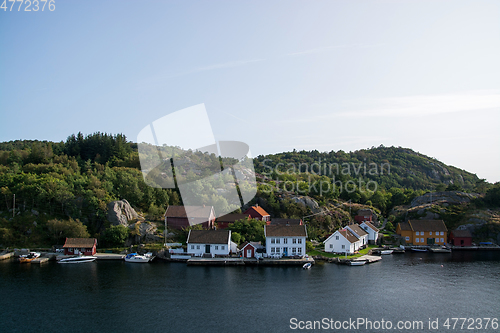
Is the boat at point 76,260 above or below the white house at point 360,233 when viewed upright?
below

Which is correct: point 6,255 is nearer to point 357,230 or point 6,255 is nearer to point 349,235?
point 349,235

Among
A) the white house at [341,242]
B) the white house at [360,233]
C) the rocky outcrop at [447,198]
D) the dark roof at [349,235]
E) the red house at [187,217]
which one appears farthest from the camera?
the rocky outcrop at [447,198]

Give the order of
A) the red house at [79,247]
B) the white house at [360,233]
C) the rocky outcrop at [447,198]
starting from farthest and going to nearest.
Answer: the rocky outcrop at [447,198], the white house at [360,233], the red house at [79,247]

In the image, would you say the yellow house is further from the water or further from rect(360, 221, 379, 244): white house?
the water

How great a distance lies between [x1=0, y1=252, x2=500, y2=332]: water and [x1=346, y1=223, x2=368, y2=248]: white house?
707cm

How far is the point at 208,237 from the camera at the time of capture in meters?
35.4

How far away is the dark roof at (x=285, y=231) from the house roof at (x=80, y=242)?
1823 cm

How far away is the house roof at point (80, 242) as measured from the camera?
35.5 metres

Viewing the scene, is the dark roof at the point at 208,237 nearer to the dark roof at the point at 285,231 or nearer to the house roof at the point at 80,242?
the dark roof at the point at 285,231

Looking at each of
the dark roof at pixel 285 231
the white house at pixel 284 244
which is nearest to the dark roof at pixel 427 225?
the dark roof at pixel 285 231

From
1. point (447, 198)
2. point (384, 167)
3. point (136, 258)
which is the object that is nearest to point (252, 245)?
point (136, 258)

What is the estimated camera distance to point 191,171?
61219mm
